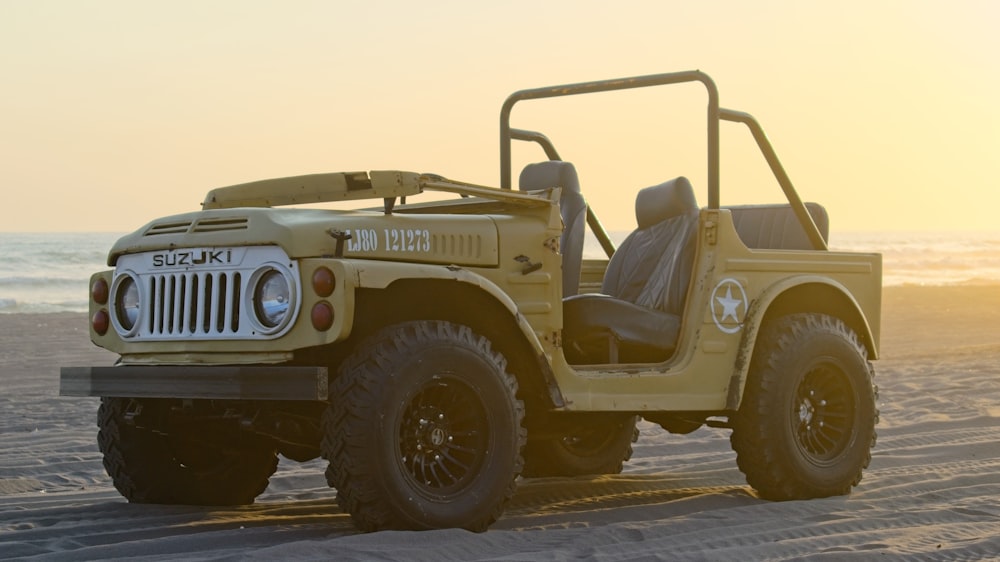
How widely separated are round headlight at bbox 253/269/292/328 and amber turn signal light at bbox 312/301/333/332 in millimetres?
202

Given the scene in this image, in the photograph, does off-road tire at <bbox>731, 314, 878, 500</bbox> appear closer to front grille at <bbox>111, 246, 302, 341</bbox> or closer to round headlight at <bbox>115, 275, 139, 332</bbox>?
front grille at <bbox>111, 246, 302, 341</bbox>

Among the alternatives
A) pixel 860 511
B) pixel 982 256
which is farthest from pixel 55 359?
pixel 982 256

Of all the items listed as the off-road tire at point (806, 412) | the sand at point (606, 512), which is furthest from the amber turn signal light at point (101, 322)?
the off-road tire at point (806, 412)

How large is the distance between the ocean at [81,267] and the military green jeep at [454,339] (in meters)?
17.8

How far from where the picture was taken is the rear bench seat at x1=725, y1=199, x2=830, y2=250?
8188 mm

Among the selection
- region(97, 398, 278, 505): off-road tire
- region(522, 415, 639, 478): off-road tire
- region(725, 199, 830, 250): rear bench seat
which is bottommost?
region(522, 415, 639, 478): off-road tire

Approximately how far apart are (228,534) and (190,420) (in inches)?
25.5

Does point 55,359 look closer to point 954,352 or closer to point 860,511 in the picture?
point 954,352

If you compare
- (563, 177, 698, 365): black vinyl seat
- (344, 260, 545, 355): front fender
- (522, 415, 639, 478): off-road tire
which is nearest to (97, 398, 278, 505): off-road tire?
(344, 260, 545, 355): front fender

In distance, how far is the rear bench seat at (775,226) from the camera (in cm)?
819

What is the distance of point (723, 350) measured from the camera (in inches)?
283

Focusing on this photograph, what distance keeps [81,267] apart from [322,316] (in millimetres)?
36788

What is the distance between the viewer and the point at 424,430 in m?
5.81

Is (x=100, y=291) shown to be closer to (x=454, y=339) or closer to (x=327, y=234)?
(x=327, y=234)
